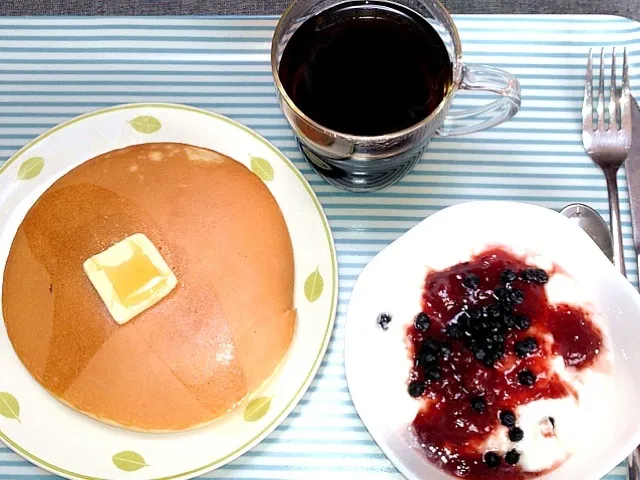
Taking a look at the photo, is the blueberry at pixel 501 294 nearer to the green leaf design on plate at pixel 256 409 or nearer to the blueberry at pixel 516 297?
the blueberry at pixel 516 297

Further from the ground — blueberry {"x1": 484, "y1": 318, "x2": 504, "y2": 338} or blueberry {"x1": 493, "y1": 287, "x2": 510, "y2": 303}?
blueberry {"x1": 493, "y1": 287, "x2": 510, "y2": 303}

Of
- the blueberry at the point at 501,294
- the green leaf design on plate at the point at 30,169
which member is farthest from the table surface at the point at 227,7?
the blueberry at the point at 501,294

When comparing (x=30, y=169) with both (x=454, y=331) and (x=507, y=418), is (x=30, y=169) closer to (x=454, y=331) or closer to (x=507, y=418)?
(x=454, y=331)

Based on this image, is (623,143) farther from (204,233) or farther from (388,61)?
(204,233)

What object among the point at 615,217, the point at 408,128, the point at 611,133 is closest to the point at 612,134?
the point at 611,133

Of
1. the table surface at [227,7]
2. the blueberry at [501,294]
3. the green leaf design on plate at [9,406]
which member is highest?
the table surface at [227,7]

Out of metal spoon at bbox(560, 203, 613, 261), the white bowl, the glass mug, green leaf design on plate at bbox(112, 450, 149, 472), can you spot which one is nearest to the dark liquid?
the glass mug

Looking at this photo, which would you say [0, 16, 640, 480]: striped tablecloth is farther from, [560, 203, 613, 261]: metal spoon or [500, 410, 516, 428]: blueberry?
[500, 410, 516, 428]: blueberry
